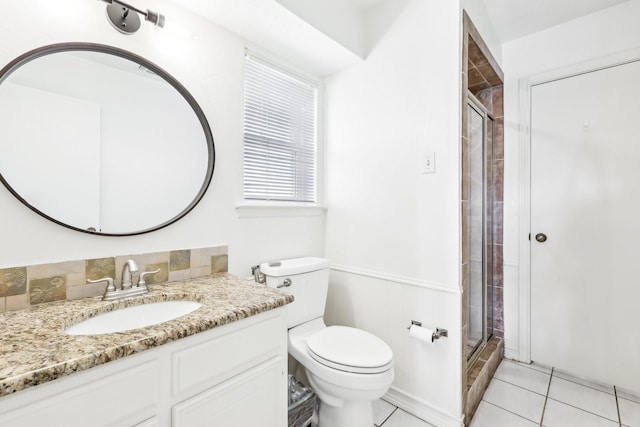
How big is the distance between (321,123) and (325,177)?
1.31ft

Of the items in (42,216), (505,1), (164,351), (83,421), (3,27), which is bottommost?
(83,421)

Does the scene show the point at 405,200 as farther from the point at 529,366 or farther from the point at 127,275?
the point at 529,366

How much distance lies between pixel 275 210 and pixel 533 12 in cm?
212

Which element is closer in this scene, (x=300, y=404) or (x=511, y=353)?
(x=300, y=404)

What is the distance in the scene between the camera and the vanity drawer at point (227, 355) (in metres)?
0.88

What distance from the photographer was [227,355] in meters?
0.98

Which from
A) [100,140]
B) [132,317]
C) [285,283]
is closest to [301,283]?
[285,283]

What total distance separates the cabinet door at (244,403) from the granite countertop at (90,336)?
22cm

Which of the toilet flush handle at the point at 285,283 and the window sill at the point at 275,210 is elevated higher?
the window sill at the point at 275,210

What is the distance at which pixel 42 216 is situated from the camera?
108cm

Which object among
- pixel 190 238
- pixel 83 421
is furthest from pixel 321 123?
pixel 83 421

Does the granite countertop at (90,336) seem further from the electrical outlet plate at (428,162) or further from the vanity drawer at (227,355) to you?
the electrical outlet plate at (428,162)

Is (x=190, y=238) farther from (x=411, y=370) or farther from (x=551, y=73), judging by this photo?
(x=551, y=73)

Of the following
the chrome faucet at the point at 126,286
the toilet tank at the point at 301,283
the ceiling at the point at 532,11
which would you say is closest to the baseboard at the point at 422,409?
the toilet tank at the point at 301,283
